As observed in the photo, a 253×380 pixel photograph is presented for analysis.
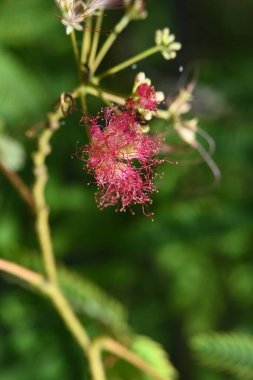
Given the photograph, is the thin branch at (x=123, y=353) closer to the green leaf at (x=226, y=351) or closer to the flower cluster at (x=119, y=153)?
the green leaf at (x=226, y=351)

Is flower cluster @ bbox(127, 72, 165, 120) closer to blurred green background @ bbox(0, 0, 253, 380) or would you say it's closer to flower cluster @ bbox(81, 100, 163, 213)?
flower cluster @ bbox(81, 100, 163, 213)

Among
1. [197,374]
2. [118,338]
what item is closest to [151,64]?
[197,374]

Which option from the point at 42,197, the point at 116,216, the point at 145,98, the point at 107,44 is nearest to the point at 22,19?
the point at 116,216

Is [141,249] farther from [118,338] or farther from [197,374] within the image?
[197,374]

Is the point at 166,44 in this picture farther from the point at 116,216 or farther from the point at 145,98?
the point at 116,216

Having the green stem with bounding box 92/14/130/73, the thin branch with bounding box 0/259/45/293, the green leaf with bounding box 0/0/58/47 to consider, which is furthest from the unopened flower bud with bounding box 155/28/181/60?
the green leaf with bounding box 0/0/58/47

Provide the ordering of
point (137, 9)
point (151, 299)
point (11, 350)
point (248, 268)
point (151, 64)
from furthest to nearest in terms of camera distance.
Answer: point (151, 64), point (151, 299), point (248, 268), point (11, 350), point (137, 9)

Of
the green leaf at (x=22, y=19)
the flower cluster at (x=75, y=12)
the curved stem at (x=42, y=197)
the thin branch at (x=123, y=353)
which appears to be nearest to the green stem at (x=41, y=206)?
the curved stem at (x=42, y=197)
